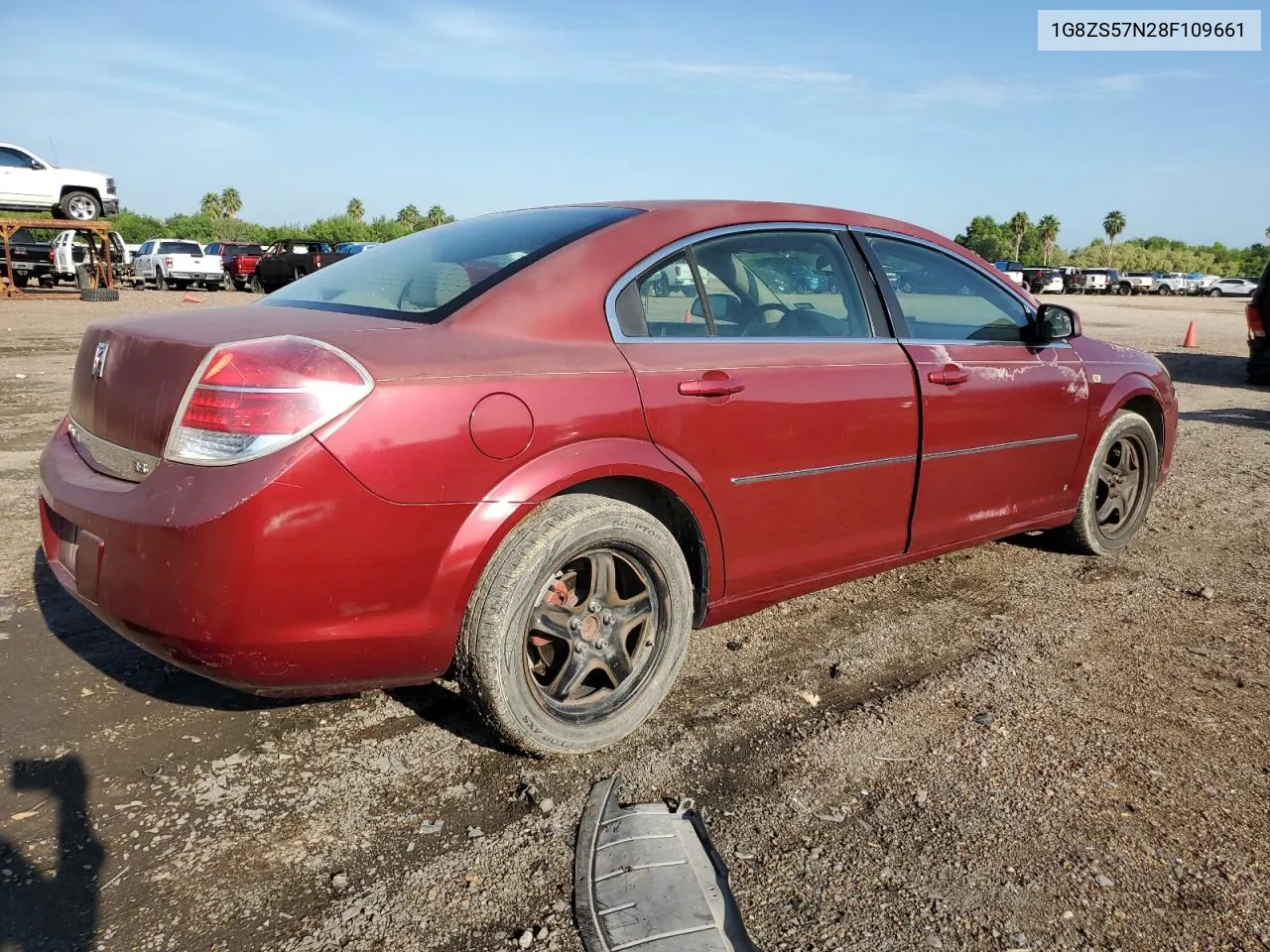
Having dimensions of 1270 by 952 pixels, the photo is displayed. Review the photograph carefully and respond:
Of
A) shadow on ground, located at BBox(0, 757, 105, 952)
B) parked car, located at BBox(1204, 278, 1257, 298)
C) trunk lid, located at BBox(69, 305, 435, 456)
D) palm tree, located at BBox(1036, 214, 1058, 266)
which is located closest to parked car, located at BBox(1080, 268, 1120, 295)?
parked car, located at BBox(1204, 278, 1257, 298)

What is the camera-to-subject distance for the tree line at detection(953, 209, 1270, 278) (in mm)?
91750

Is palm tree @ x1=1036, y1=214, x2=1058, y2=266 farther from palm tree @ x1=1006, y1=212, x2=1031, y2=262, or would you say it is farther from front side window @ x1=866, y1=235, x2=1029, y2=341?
front side window @ x1=866, y1=235, x2=1029, y2=341

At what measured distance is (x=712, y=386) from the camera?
2.86 m

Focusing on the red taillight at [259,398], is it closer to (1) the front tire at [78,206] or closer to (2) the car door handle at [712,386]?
(2) the car door handle at [712,386]

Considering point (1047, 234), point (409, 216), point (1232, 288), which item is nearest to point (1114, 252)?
point (1047, 234)

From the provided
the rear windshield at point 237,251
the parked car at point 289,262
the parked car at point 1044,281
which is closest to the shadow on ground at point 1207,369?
the parked car at point 289,262

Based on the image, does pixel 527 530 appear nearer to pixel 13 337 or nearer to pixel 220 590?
pixel 220 590

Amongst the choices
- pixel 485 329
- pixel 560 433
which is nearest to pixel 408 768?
pixel 560 433

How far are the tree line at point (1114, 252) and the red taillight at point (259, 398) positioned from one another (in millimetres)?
92287

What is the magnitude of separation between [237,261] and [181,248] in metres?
2.52

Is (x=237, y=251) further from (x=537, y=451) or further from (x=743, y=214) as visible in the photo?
(x=537, y=451)

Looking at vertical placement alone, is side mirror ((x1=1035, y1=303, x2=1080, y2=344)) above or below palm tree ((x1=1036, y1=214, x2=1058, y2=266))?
below

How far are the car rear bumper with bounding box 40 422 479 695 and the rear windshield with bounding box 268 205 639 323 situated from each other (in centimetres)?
61

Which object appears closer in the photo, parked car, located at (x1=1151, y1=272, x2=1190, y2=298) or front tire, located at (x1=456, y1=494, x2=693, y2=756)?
front tire, located at (x1=456, y1=494, x2=693, y2=756)
